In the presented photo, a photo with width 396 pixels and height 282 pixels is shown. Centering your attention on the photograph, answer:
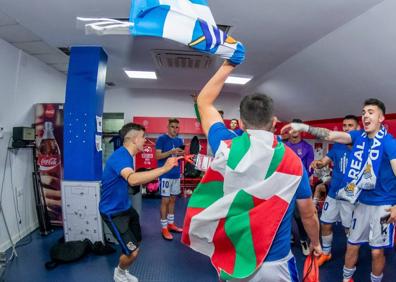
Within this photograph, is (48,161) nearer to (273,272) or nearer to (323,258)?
(273,272)

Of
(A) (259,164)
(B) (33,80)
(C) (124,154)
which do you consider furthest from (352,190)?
(B) (33,80)

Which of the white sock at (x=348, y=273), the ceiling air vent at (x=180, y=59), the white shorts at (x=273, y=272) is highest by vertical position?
the ceiling air vent at (x=180, y=59)

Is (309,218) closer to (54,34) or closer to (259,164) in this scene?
(259,164)

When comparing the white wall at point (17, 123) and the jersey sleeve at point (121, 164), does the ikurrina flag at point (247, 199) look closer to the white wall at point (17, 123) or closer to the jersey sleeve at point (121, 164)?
the jersey sleeve at point (121, 164)

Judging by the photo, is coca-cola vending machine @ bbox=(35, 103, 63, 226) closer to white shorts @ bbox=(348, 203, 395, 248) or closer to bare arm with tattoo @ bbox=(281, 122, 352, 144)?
bare arm with tattoo @ bbox=(281, 122, 352, 144)

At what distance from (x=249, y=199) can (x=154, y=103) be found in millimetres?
5618

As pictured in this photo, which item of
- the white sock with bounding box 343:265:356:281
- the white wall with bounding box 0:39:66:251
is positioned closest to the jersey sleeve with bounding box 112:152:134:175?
the white wall with bounding box 0:39:66:251

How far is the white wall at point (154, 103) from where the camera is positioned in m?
6.45

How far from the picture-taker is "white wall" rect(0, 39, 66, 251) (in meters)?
3.22

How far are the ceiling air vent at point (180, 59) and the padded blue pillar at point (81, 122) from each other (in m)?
0.82

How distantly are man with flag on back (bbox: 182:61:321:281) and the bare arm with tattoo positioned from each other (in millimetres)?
688

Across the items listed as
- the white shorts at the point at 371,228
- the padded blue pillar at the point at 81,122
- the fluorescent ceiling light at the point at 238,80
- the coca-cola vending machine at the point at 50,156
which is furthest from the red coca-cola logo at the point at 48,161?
the white shorts at the point at 371,228

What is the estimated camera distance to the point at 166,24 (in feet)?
3.77

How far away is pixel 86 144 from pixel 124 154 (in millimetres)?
1202
